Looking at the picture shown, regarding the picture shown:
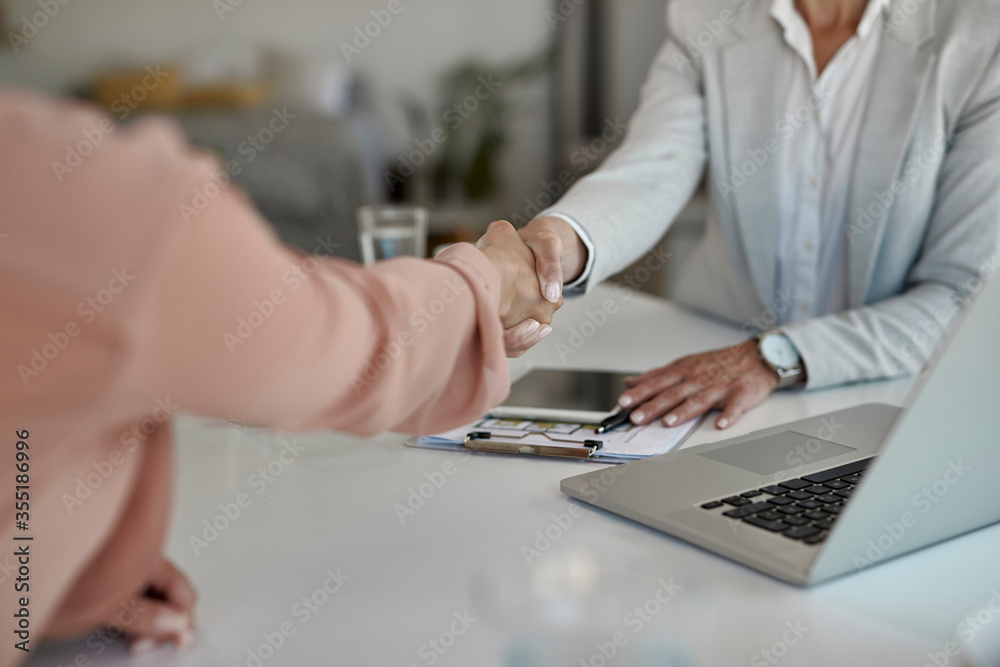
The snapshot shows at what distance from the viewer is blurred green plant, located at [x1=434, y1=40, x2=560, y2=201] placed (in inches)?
159

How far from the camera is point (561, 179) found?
13.7 ft

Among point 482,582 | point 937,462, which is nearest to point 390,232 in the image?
point 482,582

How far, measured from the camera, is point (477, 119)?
4090 millimetres

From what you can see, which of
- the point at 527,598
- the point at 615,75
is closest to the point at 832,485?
the point at 527,598

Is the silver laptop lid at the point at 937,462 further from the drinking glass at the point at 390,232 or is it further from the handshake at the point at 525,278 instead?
the drinking glass at the point at 390,232

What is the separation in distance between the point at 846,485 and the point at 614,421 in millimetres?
256

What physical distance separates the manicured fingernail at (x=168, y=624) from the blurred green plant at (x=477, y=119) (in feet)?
11.9

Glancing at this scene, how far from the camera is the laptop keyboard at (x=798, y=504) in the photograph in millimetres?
600

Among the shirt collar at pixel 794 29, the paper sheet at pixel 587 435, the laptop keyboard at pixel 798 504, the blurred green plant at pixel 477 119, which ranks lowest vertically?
the blurred green plant at pixel 477 119

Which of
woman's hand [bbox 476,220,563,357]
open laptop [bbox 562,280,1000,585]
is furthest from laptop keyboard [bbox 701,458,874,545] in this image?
woman's hand [bbox 476,220,563,357]

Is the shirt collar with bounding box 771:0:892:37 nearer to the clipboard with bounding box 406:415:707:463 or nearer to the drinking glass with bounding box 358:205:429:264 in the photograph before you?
the drinking glass with bounding box 358:205:429:264

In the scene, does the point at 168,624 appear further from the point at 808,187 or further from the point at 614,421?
the point at 808,187

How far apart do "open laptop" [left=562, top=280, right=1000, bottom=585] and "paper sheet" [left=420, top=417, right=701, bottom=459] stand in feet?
0.14

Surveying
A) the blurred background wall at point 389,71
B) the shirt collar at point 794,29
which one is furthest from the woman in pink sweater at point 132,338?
A: the blurred background wall at point 389,71
